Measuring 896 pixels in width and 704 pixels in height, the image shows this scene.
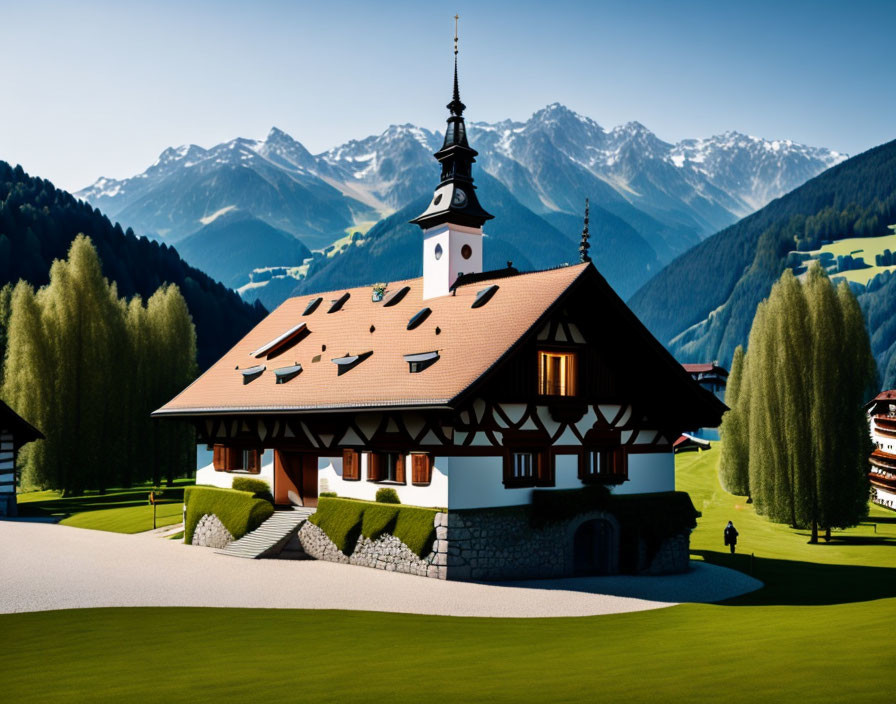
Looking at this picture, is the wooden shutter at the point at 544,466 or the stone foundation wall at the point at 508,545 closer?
the stone foundation wall at the point at 508,545

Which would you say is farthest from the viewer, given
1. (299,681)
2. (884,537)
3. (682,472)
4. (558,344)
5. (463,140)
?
(682,472)

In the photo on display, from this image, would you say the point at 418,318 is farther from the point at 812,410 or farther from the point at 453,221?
the point at 812,410

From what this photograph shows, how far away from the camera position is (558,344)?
2911 cm

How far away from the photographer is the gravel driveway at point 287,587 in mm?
22938

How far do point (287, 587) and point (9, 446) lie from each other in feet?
92.3

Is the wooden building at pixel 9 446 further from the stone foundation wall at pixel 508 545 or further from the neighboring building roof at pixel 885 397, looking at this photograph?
the neighboring building roof at pixel 885 397

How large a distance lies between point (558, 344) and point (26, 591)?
57.5 feet

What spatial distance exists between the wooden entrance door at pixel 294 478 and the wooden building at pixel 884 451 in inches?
1931

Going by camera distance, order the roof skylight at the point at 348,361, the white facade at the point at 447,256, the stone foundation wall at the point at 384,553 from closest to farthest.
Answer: the stone foundation wall at the point at 384,553
the roof skylight at the point at 348,361
the white facade at the point at 447,256

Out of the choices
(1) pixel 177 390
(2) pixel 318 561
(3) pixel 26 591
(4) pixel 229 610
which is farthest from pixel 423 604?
(1) pixel 177 390

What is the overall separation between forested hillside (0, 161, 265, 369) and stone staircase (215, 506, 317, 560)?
365 feet

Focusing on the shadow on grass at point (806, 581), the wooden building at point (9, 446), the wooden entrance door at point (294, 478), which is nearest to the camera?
the shadow on grass at point (806, 581)

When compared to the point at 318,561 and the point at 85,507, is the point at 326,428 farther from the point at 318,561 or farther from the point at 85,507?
the point at 85,507

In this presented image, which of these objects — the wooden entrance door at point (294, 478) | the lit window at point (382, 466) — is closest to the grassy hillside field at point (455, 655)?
the lit window at point (382, 466)
